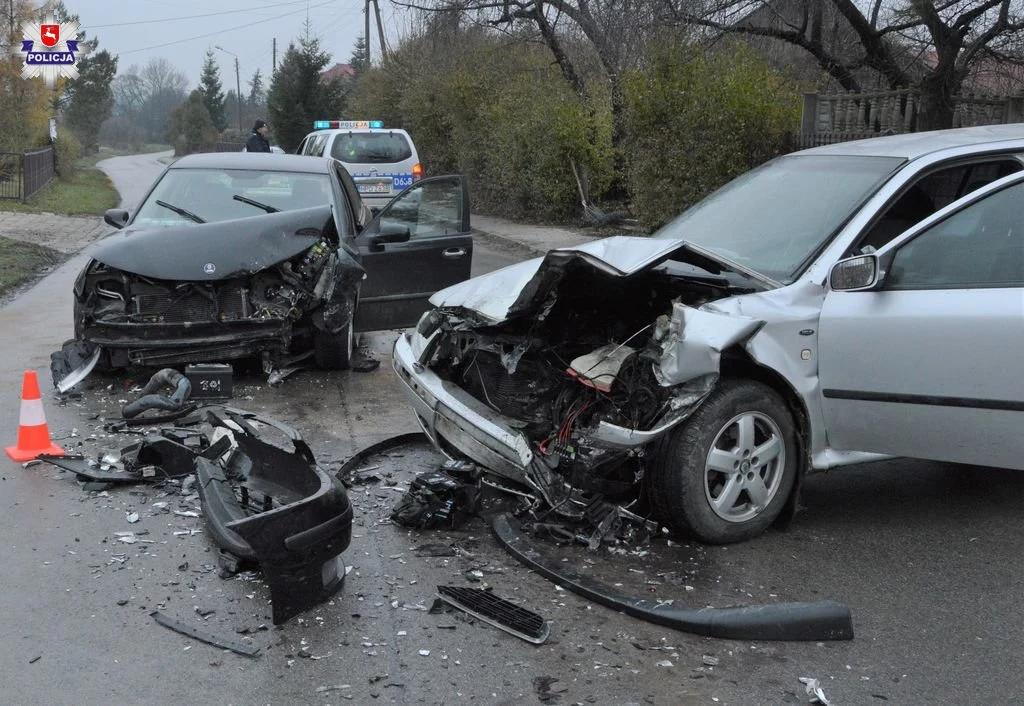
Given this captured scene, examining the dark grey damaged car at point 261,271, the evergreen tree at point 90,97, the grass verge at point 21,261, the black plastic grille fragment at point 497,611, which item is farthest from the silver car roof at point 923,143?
the evergreen tree at point 90,97

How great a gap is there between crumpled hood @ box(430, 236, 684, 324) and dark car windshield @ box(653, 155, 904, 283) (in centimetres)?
65

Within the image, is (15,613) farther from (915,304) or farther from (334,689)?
(915,304)

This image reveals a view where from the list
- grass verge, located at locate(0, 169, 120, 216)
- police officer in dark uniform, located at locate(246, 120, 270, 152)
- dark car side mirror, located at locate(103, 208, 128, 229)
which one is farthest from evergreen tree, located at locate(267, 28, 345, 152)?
dark car side mirror, located at locate(103, 208, 128, 229)

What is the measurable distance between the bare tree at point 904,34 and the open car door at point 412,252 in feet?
19.8

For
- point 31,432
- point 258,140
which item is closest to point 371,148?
point 258,140

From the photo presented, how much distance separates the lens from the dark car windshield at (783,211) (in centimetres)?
504

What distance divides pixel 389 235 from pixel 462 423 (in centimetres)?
351

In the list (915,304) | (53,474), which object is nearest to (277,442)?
(53,474)

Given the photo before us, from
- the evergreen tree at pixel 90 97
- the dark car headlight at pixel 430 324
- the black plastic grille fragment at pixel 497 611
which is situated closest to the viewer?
the black plastic grille fragment at pixel 497 611

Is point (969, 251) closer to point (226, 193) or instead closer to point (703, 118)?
point (226, 193)

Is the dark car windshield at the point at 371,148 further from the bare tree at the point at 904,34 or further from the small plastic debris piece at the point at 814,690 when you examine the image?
the small plastic debris piece at the point at 814,690

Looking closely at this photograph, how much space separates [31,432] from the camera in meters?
5.94

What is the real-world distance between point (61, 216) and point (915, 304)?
22.6m

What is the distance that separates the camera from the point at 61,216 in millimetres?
23656
